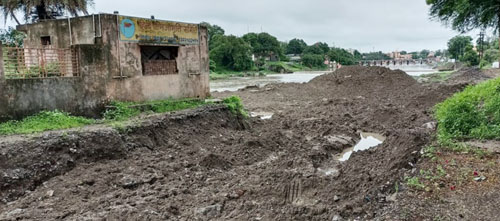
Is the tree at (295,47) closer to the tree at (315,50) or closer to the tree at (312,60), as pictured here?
the tree at (315,50)

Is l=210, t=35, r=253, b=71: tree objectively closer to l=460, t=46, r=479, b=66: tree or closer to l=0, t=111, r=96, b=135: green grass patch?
l=460, t=46, r=479, b=66: tree

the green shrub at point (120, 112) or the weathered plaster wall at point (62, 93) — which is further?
the green shrub at point (120, 112)

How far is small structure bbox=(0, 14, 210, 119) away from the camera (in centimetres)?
975

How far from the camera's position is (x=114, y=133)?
30.4 feet

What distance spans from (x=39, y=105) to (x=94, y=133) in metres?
2.27

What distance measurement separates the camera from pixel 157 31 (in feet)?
42.4

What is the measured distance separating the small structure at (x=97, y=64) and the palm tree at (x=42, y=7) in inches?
199

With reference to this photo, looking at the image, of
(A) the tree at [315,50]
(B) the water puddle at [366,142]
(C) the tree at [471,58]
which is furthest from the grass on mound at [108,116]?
(A) the tree at [315,50]

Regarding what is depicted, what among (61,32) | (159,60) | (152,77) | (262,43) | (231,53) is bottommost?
(152,77)

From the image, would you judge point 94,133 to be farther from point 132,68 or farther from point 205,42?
point 205,42

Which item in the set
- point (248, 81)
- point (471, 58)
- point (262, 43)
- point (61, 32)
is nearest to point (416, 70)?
point (471, 58)

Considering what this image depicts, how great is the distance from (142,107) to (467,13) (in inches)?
402

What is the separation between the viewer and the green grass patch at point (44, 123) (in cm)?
880

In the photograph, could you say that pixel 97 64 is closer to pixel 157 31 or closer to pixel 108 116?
pixel 108 116
